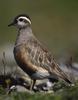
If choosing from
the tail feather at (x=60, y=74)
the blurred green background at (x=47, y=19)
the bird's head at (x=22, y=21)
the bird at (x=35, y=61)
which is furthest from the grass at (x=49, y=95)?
the blurred green background at (x=47, y=19)

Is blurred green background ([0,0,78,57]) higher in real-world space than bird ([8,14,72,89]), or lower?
lower

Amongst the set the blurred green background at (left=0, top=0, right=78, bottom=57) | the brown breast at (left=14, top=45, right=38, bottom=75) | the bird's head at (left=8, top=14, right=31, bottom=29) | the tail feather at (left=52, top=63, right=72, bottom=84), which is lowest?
the blurred green background at (left=0, top=0, right=78, bottom=57)

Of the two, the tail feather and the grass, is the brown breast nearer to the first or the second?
the tail feather

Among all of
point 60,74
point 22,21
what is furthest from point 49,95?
point 22,21

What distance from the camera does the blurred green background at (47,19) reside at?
2888 cm

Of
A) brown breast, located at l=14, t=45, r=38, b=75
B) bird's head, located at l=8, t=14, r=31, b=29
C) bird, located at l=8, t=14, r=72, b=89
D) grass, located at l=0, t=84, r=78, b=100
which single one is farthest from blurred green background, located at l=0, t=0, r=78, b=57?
grass, located at l=0, t=84, r=78, b=100

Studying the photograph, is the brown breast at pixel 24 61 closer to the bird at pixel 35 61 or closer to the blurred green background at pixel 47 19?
the bird at pixel 35 61

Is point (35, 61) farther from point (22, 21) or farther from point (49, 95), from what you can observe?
point (49, 95)

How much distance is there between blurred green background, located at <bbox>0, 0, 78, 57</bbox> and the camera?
28.9 m

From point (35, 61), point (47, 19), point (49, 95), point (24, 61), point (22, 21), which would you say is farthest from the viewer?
point (47, 19)

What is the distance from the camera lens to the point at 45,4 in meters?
34.6

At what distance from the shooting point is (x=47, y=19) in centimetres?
3312

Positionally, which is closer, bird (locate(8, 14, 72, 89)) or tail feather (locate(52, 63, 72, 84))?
tail feather (locate(52, 63, 72, 84))

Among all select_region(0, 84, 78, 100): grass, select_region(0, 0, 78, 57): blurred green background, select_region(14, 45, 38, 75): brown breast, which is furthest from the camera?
select_region(0, 0, 78, 57): blurred green background
